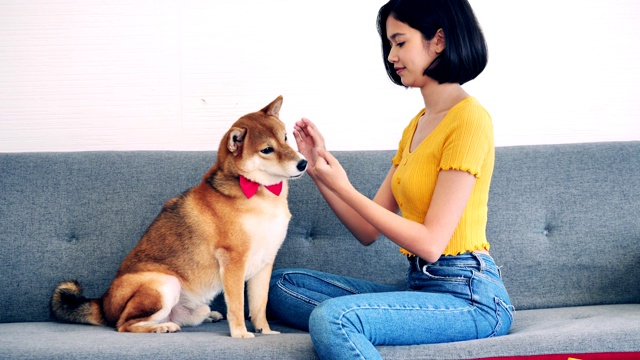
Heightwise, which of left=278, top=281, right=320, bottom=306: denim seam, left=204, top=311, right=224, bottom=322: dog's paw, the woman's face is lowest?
left=204, top=311, right=224, bottom=322: dog's paw

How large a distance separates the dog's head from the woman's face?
41 cm

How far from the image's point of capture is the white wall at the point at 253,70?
9.05 ft

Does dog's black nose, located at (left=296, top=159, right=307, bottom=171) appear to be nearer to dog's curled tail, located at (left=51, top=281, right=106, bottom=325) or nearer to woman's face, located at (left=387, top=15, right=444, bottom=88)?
woman's face, located at (left=387, top=15, right=444, bottom=88)

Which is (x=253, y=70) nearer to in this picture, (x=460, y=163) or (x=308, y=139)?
(x=308, y=139)

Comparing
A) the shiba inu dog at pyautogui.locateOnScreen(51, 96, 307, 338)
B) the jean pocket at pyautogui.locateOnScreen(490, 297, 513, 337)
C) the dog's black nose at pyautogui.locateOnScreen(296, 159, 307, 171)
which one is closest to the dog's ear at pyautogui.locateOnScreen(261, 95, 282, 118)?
the shiba inu dog at pyautogui.locateOnScreen(51, 96, 307, 338)

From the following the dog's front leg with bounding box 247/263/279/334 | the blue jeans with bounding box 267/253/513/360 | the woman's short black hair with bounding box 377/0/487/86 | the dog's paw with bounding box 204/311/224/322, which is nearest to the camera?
the blue jeans with bounding box 267/253/513/360

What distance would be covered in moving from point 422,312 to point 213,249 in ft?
2.35

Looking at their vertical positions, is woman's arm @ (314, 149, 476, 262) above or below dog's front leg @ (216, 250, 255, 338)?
above

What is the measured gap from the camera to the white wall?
2760 millimetres

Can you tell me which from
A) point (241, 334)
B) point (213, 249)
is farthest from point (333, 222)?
point (241, 334)

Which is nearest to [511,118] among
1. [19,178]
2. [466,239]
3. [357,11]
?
[357,11]

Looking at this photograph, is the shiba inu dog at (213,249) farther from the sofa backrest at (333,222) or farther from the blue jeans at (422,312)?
the blue jeans at (422,312)

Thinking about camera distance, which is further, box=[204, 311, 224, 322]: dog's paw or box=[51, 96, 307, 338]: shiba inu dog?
box=[204, 311, 224, 322]: dog's paw

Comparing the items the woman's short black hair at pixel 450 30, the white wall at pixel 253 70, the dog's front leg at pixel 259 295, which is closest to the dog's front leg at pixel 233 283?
the dog's front leg at pixel 259 295
